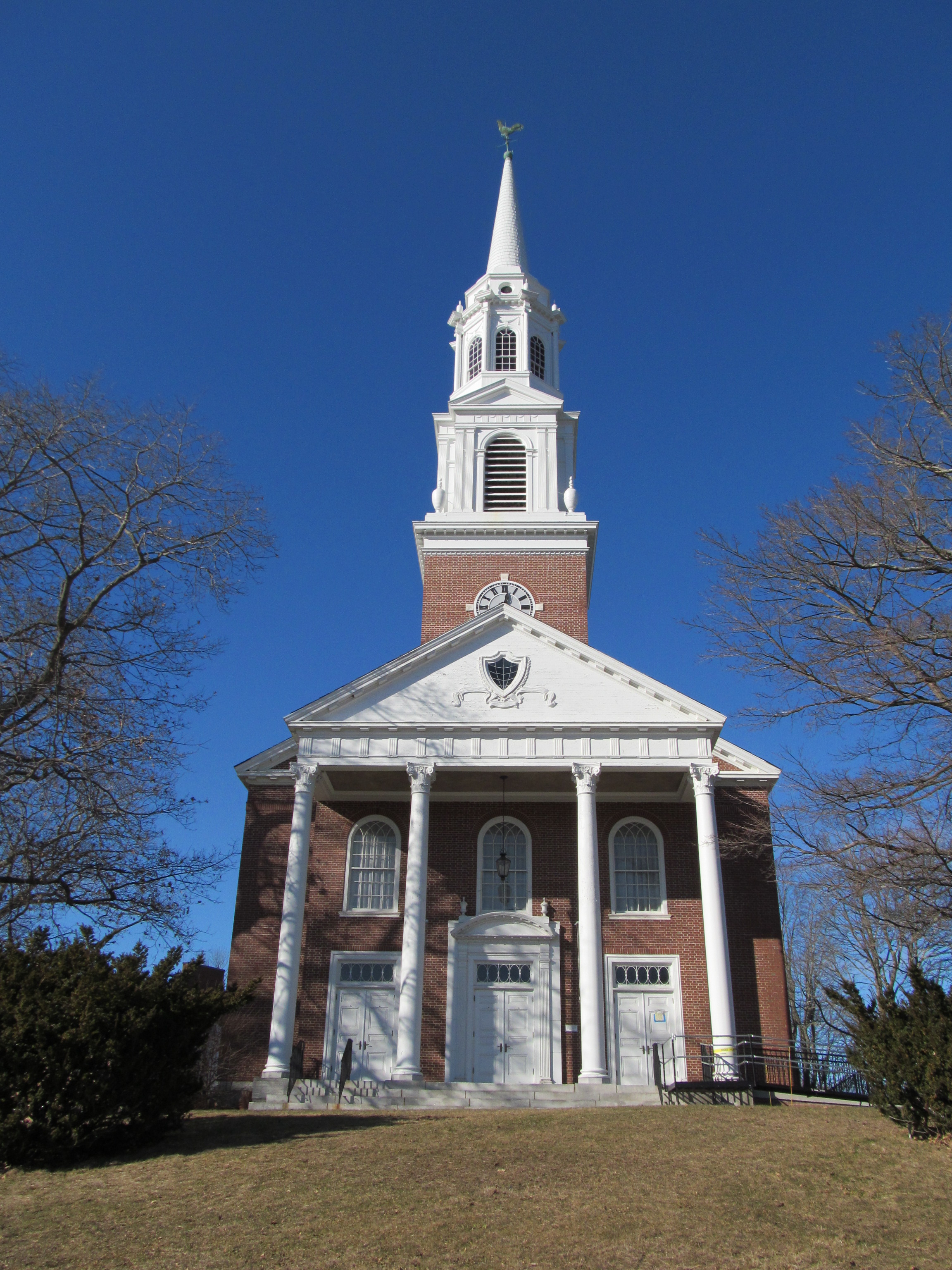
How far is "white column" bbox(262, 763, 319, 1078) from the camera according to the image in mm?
19297

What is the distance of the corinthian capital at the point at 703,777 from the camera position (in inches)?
845

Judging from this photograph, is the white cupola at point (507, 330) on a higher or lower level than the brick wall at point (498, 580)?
higher

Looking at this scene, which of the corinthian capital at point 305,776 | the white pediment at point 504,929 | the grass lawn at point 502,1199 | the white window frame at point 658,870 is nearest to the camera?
the grass lawn at point 502,1199

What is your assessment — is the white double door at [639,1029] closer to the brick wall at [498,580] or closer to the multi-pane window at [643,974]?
the multi-pane window at [643,974]

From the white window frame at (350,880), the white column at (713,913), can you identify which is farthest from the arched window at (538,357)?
the white column at (713,913)

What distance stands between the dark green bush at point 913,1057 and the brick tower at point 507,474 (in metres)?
15.9

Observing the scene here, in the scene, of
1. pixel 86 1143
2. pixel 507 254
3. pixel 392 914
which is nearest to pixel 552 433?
pixel 507 254

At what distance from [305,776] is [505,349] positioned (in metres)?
18.9

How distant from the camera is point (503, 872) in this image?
2259 centimetres

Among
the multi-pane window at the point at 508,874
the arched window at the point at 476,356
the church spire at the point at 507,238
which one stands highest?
the church spire at the point at 507,238

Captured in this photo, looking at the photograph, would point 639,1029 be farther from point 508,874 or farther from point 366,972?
point 366,972

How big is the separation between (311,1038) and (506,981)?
4.44 metres

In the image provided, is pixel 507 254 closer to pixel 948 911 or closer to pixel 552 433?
pixel 552 433

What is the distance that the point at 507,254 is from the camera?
3691 cm
